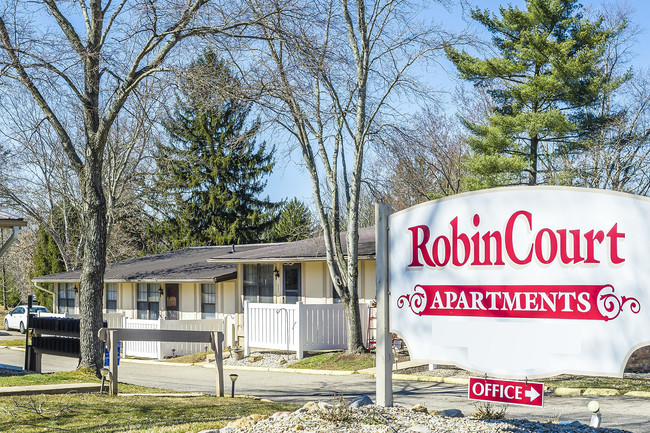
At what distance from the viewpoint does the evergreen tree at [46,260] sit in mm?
45625

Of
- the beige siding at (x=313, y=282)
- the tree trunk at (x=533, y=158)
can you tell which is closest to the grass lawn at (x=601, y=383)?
the beige siding at (x=313, y=282)

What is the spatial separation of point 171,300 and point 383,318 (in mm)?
21878

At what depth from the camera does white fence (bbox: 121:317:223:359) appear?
22.8 m

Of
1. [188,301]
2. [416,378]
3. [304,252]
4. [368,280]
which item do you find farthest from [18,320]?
[416,378]

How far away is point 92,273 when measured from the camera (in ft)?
43.9

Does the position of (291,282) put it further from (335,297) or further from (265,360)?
(265,360)

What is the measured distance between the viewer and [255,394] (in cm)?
1384

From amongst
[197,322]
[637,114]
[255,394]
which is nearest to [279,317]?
[197,322]

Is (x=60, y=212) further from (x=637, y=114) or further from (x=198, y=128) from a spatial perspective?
(x=637, y=114)

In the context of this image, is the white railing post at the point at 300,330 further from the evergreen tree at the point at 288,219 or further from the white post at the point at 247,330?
the evergreen tree at the point at 288,219

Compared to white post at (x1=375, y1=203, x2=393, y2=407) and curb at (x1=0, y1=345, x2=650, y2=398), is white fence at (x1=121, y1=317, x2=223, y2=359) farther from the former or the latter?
white post at (x1=375, y1=203, x2=393, y2=407)

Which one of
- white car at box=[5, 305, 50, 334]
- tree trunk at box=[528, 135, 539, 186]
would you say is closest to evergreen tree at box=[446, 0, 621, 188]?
tree trunk at box=[528, 135, 539, 186]

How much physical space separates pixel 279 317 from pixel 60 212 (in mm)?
25552

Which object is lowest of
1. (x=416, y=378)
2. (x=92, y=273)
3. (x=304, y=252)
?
(x=416, y=378)
